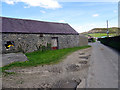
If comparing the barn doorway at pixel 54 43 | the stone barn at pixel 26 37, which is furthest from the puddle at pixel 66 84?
the barn doorway at pixel 54 43

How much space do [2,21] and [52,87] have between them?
1345 cm

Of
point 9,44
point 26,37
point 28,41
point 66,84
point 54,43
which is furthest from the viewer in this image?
point 54,43

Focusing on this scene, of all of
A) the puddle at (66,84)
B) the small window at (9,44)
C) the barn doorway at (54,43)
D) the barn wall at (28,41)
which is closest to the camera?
the puddle at (66,84)

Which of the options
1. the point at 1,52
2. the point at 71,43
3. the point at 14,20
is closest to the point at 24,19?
the point at 14,20

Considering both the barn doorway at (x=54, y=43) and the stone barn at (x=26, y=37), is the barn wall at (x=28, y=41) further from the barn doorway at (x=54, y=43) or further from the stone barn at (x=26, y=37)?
the barn doorway at (x=54, y=43)

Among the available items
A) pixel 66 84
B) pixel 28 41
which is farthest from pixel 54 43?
pixel 66 84

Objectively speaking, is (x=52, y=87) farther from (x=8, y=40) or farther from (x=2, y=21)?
(x=2, y=21)

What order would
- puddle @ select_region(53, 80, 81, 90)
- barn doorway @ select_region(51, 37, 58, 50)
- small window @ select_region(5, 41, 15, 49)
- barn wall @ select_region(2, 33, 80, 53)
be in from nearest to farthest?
puddle @ select_region(53, 80, 81, 90), small window @ select_region(5, 41, 15, 49), barn wall @ select_region(2, 33, 80, 53), barn doorway @ select_region(51, 37, 58, 50)

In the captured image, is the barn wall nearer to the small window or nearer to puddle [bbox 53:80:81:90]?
the small window

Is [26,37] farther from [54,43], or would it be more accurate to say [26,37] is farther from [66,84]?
[66,84]

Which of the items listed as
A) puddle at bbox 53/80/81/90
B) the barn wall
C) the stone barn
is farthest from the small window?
puddle at bbox 53/80/81/90

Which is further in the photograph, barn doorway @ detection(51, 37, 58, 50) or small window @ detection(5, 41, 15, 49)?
barn doorway @ detection(51, 37, 58, 50)

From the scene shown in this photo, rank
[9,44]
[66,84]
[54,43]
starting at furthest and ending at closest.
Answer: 1. [54,43]
2. [9,44]
3. [66,84]

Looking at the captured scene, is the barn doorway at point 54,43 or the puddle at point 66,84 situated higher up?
the barn doorway at point 54,43
